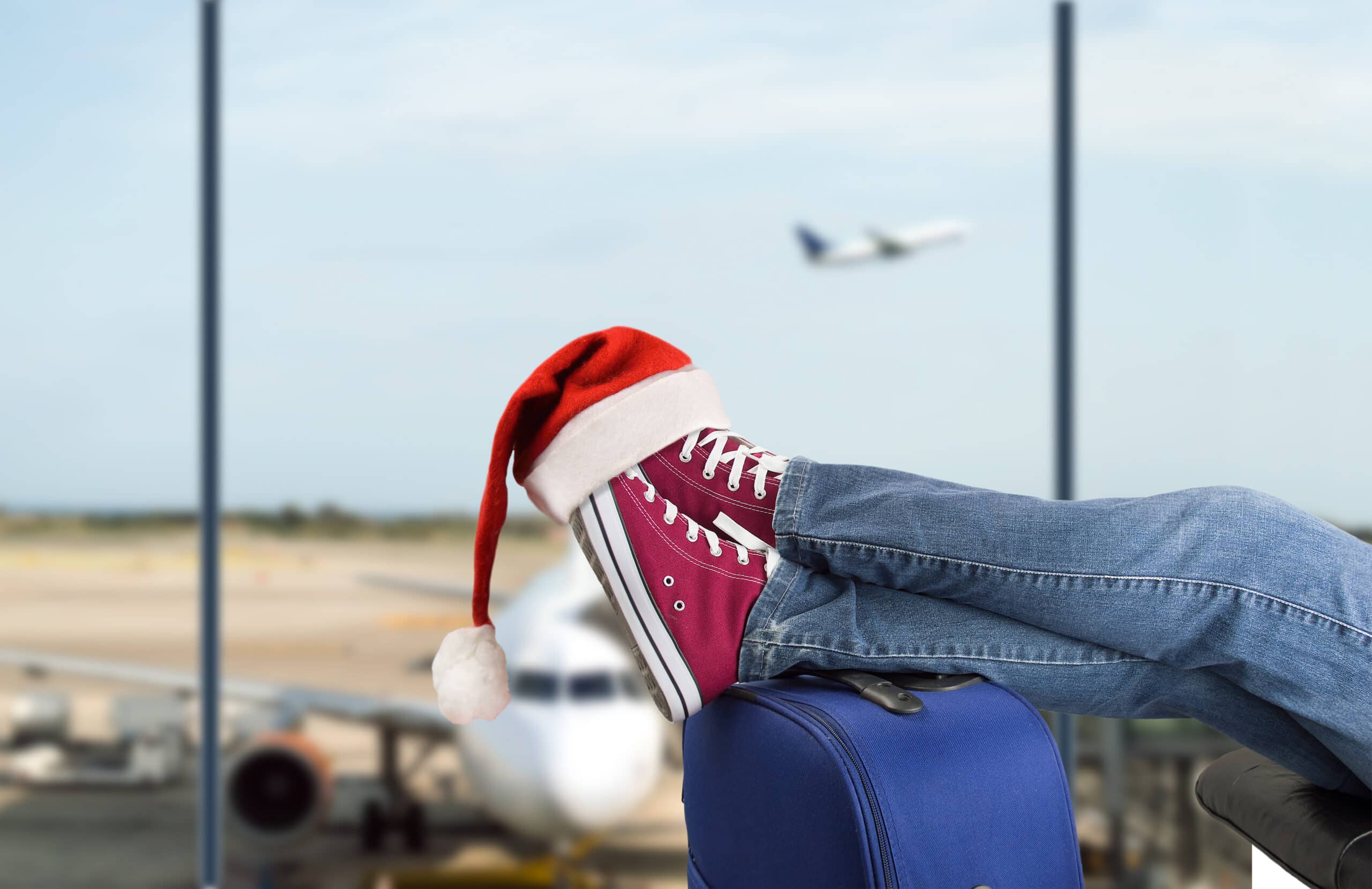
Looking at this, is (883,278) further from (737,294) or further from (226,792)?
(226,792)

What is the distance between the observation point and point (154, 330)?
2.68 meters

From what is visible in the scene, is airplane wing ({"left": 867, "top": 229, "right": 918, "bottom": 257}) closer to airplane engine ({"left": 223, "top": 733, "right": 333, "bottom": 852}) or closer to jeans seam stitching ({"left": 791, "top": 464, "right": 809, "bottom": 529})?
jeans seam stitching ({"left": 791, "top": 464, "right": 809, "bottom": 529})

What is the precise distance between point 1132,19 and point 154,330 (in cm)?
265

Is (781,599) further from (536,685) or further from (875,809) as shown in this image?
(536,685)

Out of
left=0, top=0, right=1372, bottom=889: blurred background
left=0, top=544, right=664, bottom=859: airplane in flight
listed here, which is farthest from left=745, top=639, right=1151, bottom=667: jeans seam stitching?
left=0, top=544, right=664, bottom=859: airplane in flight

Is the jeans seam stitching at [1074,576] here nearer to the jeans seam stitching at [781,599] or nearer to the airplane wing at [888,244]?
the jeans seam stitching at [781,599]

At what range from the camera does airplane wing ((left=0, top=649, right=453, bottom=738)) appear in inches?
109

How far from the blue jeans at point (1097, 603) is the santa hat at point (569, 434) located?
13 cm

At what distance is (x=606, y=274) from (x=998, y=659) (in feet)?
6.38

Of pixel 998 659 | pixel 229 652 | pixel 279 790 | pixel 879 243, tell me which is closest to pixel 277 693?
pixel 279 790

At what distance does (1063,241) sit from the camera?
2.17 metres

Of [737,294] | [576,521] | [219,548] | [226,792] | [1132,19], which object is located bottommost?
[226,792]

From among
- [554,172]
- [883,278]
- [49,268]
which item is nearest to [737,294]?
[883,278]

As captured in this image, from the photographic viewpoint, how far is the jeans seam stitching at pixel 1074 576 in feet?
2.24
